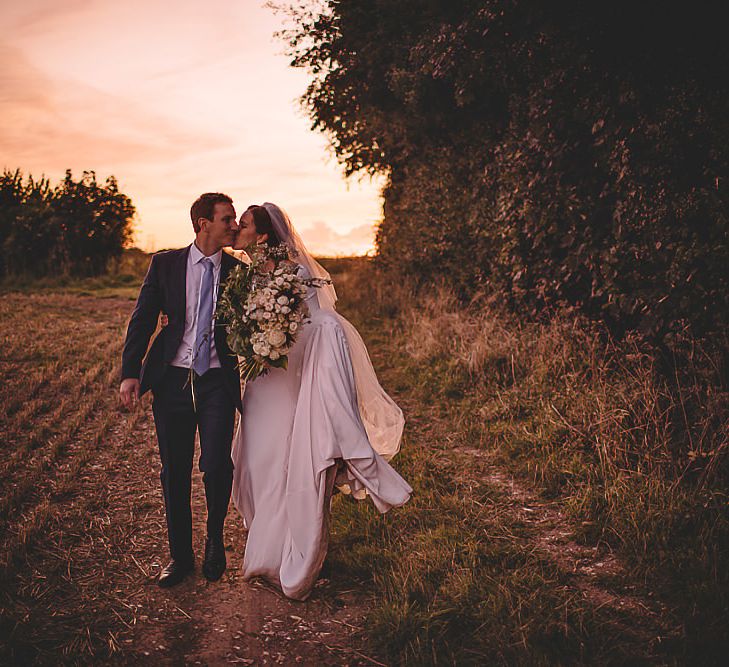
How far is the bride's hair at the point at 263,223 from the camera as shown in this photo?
15.5ft

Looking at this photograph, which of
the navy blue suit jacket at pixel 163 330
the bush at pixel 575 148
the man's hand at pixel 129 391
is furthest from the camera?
the bush at pixel 575 148

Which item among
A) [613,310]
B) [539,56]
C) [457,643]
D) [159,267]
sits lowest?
[457,643]

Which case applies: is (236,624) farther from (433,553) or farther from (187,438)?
(433,553)

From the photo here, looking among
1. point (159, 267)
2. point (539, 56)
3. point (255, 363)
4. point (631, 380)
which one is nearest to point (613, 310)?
point (631, 380)

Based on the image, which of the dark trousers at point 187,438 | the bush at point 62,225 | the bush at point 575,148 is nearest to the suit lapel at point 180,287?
the dark trousers at point 187,438

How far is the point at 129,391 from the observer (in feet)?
13.7

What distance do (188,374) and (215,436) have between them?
0.45 metres

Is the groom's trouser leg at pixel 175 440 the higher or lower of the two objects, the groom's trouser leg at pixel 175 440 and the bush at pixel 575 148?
the lower

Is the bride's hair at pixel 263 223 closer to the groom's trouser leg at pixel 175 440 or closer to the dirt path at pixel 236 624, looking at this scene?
the groom's trouser leg at pixel 175 440

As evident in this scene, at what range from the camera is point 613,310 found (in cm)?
672

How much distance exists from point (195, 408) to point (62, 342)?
9.28m

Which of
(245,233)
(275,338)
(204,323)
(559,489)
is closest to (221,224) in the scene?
(245,233)

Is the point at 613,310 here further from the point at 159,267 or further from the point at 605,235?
the point at 159,267

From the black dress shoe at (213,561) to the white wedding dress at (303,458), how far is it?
201mm
